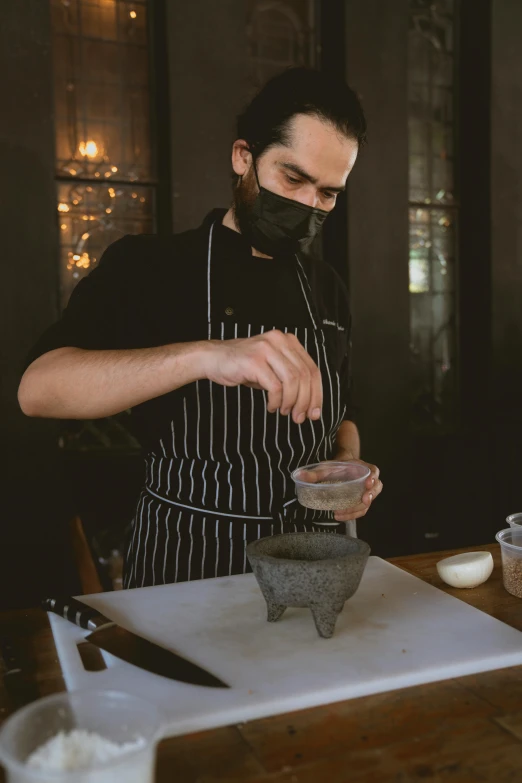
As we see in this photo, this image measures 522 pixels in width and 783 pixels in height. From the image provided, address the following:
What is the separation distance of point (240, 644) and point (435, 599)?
1.33 feet

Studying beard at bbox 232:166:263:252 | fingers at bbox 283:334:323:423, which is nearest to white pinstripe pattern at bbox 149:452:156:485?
beard at bbox 232:166:263:252

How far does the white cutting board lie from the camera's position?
0.97 m

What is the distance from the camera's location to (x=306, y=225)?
1.88m

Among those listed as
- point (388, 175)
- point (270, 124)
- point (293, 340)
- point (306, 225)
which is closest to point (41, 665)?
point (293, 340)

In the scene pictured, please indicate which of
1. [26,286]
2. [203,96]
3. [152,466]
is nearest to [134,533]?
[152,466]

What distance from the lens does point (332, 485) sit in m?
1.41

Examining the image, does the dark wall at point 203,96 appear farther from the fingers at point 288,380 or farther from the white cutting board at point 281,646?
the white cutting board at point 281,646

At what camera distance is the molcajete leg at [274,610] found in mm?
1192

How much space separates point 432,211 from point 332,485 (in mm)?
2489

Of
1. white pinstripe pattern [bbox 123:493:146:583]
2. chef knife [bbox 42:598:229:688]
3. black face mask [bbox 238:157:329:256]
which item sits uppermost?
black face mask [bbox 238:157:329:256]

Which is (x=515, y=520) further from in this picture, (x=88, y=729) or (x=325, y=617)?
(x=88, y=729)

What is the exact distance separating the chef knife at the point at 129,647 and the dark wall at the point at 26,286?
4.85ft

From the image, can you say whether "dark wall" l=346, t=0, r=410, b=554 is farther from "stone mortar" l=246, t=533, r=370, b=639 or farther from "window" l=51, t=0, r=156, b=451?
"stone mortar" l=246, t=533, r=370, b=639

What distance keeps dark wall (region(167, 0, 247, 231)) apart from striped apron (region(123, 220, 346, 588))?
98 centimetres
